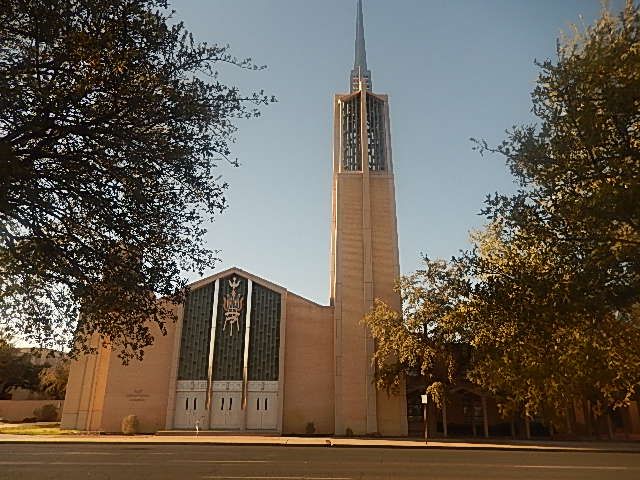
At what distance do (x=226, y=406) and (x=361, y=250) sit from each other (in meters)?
12.9

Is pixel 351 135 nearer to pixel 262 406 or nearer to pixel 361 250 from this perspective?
pixel 361 250

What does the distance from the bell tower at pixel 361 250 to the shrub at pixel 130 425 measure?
11614 mm

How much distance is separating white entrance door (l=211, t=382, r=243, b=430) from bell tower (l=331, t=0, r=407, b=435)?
589 centimetres

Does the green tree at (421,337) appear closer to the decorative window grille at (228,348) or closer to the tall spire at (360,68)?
the decorative window grille at (228,348)

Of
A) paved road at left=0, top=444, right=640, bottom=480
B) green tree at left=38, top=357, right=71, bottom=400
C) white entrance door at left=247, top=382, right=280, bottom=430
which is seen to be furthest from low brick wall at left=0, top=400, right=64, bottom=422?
paved road at left=0, top=444, right=640, bottom=480

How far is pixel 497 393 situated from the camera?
28469 millimetres

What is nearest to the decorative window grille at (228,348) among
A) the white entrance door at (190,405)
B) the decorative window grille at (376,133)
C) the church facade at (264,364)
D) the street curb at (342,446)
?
the church facade at (264,364)

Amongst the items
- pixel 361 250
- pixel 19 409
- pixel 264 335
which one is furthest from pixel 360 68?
pixel 19 409

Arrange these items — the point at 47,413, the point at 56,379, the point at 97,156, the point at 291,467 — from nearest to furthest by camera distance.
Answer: the point at 97,156
the point at 291,467
the point at 47,413
the point at 56,379

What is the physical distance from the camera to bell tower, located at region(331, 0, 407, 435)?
30.3 meters

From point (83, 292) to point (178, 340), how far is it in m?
23.5

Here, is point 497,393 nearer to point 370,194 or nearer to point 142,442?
point 370,194

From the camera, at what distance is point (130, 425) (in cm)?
2912

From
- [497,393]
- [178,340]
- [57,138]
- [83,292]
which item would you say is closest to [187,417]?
[178,340]
